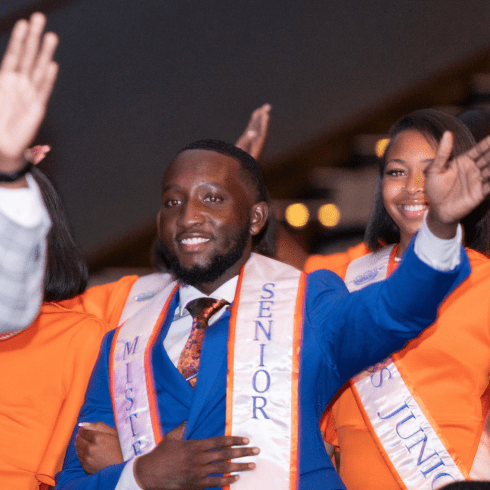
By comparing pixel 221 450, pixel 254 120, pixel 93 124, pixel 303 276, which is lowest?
pixel 221 450

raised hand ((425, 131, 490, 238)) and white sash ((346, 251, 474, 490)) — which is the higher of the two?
raised hand ((425, 131, 490, 238))

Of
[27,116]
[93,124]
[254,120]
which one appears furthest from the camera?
[93,124]

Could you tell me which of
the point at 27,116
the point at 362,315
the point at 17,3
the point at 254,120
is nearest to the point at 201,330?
the point at 362,315

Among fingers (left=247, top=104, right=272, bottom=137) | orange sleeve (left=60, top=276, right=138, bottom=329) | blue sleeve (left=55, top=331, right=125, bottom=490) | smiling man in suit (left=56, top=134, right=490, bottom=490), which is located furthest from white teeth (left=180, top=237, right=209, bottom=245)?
fingers (left=247, top=104, right=272, bottom=137)

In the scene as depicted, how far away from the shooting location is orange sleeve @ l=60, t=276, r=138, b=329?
2.11 meters

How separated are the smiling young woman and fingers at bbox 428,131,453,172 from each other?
0.44 m

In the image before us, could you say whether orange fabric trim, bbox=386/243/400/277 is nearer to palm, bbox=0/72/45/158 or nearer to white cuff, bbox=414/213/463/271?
white cuff, bbox=414/213/463/271

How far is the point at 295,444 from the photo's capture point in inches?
60.2

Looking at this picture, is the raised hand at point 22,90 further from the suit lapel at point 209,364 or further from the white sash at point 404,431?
the white sash at point 404,431

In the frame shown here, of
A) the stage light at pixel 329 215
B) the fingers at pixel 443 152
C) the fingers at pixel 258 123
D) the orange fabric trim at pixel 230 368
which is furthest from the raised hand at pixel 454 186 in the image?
the stage light at pixel 329 215

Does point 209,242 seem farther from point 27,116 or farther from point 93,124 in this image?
point 93,124

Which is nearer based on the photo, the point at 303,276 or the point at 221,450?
the point at 221,450

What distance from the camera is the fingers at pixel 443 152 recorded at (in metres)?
1.29

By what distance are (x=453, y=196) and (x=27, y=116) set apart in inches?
30.2
